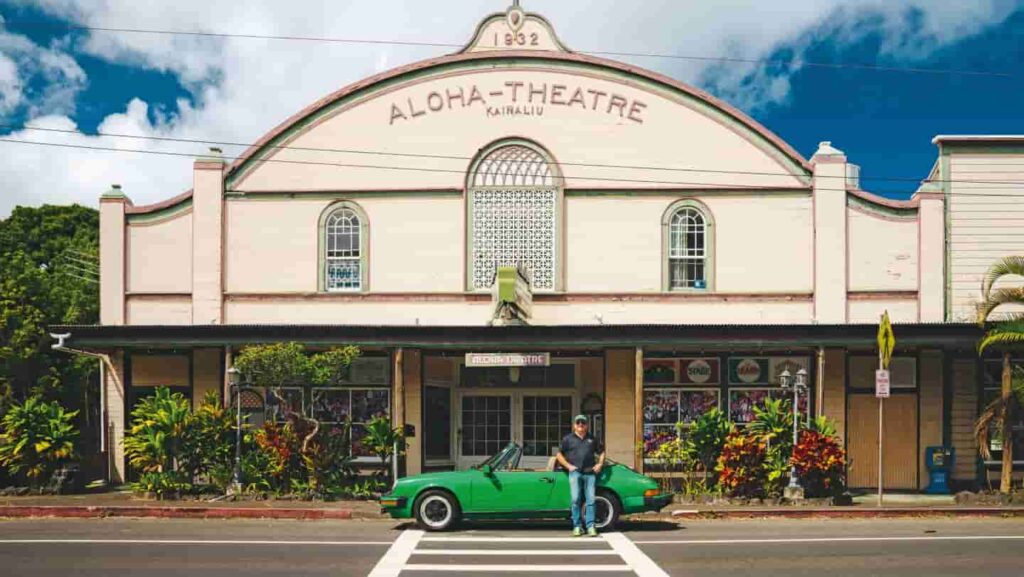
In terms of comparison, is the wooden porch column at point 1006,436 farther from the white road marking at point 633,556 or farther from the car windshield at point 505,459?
the car windshield at point 505,459

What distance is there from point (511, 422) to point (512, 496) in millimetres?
8164

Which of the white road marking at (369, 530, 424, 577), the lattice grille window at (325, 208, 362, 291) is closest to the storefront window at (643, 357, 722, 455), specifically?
the lattice grille window at (325, 208, 362, 291)

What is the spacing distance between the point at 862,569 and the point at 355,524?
25.4 feet

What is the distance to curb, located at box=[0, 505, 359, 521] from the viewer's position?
680 inches

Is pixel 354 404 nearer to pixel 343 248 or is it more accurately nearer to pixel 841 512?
pixel 343 248

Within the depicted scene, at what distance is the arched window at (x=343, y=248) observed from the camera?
2283 centimetres

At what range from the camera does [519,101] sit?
22.7m

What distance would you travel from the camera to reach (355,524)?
53.9 ft

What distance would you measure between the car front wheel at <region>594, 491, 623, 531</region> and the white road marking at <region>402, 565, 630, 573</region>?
3042 mm

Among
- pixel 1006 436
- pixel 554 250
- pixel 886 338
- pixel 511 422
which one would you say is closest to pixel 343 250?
pixel 554 250

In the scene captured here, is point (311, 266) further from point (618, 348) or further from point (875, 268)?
point (875, 268)

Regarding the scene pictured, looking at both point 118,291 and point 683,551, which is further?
point 118,291

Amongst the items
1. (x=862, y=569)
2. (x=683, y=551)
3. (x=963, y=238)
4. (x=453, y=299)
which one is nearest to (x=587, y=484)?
(x=683, y=551)

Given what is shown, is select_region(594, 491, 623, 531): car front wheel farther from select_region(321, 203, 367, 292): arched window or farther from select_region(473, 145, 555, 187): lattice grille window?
select_region(321, 203, 367, 292): arched window
